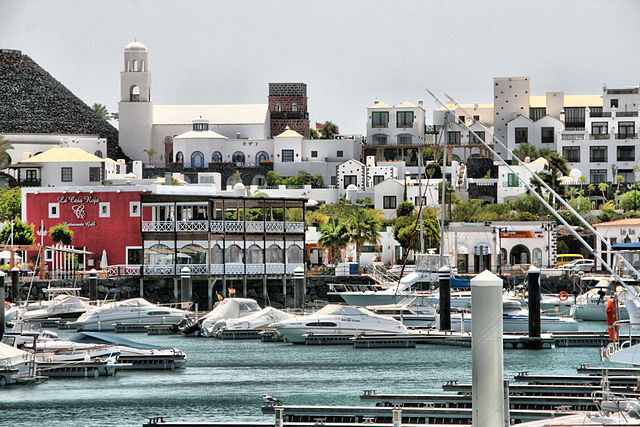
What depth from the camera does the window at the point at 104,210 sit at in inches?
3514

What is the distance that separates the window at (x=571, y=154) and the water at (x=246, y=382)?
95.0 m

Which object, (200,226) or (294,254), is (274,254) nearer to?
(294,254)

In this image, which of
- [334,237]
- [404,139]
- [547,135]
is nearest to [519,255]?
[334,237]

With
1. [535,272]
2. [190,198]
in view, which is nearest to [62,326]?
[190,198]

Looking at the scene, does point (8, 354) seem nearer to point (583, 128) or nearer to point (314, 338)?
point (314, 338)

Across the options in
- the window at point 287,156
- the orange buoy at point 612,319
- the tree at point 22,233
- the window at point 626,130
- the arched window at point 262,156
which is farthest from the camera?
the arched window at point 262,156

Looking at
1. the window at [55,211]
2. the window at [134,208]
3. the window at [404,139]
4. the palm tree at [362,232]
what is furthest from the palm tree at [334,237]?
the window at [404,139]

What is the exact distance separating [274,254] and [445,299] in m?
28.8

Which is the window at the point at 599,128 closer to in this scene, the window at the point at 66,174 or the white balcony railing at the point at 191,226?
the window at the point at 66,174

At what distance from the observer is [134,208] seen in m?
88.6

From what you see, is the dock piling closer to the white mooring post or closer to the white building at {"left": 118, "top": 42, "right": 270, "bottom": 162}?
the white mooring post

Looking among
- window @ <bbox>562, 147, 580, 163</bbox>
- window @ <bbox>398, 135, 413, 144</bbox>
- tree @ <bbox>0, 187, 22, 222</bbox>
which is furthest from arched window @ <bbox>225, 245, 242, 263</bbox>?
window @ <bbox>398, 135, 413, 144</bbox>

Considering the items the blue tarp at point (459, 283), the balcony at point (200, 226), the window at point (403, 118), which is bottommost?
the blue tarp at point (459, 283)

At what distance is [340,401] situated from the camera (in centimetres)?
4209
